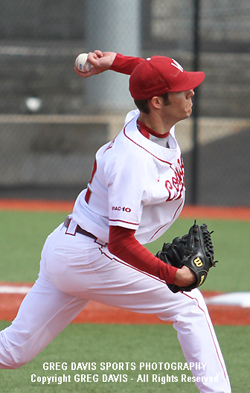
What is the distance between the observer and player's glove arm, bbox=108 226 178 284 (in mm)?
2406

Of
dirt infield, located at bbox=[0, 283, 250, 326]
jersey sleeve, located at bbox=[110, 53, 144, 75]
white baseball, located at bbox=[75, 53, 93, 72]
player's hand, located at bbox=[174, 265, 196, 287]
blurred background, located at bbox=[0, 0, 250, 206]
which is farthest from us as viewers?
blurred background, located at bbox=[0, 0, 250, 206]

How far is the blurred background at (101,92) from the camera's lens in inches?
416

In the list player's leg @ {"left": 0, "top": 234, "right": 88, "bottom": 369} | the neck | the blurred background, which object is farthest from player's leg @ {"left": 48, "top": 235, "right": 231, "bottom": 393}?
the blurred background

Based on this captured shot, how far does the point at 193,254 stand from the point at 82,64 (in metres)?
1.17

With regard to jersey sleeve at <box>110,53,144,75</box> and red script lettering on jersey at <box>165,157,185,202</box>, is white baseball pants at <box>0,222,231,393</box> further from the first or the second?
jersey sleeve at <box>110,53,144,75</box>

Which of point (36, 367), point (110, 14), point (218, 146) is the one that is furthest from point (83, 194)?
point (218, 146)

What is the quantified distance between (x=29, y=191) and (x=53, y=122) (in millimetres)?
1568

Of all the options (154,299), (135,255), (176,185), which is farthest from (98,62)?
(154,299)

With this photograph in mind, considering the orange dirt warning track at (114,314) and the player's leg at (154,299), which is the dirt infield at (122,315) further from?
the player's leg at (154,299)

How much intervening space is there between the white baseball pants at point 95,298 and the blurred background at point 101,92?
6.46m

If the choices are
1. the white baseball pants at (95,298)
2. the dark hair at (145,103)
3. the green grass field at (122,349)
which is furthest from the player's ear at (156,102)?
the green grass field at (122,349)

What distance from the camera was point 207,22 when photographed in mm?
14250

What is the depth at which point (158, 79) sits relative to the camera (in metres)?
2.52

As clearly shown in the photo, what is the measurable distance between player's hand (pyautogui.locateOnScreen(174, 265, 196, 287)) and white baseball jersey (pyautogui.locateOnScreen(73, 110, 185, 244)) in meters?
0.26
